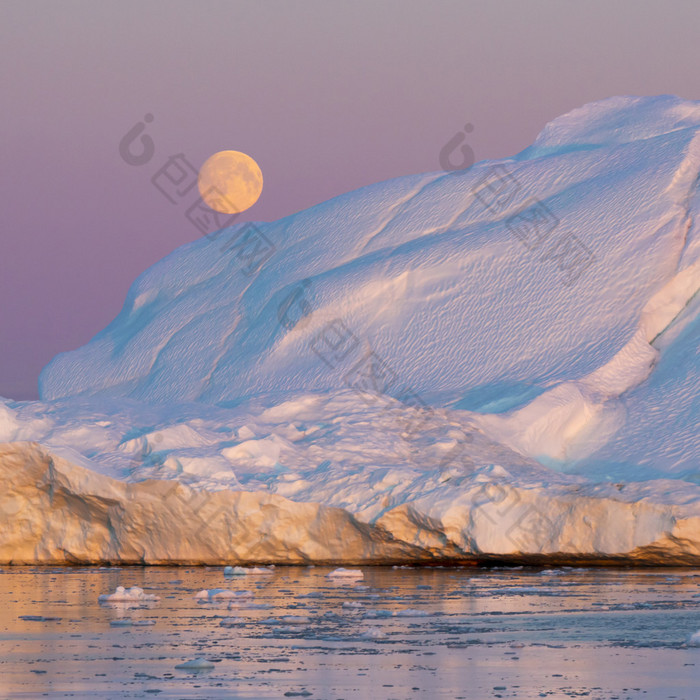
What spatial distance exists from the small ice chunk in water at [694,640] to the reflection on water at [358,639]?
0.06 metres

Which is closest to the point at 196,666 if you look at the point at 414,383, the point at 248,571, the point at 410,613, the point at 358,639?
the point at 358,639

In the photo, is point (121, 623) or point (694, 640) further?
point (121, 623)

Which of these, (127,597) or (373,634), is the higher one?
(373,634)

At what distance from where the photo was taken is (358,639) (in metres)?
9.89

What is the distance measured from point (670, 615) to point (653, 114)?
78.1ft

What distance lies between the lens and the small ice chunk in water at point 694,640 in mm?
9375

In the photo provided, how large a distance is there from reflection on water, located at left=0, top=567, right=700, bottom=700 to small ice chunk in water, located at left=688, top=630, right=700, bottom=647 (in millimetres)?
63

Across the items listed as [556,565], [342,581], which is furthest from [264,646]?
[556,565]

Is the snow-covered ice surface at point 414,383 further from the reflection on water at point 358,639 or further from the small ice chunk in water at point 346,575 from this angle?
the reflection on water at point 358,639

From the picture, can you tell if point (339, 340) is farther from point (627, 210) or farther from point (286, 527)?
point (286, 527)

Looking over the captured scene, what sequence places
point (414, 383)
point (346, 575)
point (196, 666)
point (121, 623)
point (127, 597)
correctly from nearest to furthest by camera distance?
point (196, 666) → point (121, 623) → point (127, 597) → point (346, 575) → point (414, 383)

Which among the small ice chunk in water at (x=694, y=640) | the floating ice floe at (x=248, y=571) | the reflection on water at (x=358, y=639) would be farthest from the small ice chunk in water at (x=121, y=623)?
the floating ice floe at (x=248, y=571)

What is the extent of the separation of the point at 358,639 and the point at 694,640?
2.60 m

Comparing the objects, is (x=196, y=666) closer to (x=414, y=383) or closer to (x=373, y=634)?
(x=373, y=634)
